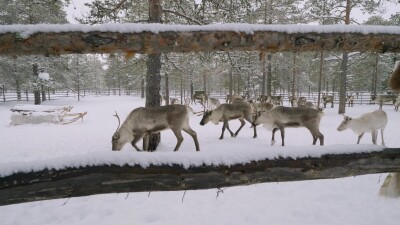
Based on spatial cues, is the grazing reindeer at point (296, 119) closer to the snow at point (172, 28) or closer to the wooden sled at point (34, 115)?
the snow at point (172, 28)

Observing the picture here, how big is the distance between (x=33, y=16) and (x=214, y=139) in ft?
67.9

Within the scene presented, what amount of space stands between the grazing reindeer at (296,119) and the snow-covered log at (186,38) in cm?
622

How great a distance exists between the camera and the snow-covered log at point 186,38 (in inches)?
76.5

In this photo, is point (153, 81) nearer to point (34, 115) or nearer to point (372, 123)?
point (372, 123)

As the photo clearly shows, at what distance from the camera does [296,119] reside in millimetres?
8367

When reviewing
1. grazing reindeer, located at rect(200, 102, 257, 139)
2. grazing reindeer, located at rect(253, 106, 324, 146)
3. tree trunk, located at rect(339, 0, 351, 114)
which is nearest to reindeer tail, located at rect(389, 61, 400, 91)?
grazing reindeer, located at rect(253, 106, 324, 146)

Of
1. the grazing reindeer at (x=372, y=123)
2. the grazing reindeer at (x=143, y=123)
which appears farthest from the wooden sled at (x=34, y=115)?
the grazing reindeer at (x=372, y=123)

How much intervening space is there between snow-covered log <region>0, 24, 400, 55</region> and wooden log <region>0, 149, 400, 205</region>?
949mm

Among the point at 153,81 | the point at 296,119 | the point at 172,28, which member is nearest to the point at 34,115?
the point at 153,81

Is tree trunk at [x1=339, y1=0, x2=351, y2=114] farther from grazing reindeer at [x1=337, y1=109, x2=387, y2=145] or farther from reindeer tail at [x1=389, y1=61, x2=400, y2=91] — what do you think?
reindeer tail at [x1=389, y1=61, x2=400, y2=91]

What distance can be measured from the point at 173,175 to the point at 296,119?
7.20 metres

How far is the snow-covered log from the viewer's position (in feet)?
6.38

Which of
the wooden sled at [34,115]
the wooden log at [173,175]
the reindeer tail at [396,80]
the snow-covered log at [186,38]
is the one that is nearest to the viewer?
the wooden log at [173,175]

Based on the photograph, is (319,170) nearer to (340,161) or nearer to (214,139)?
(340,161)
